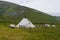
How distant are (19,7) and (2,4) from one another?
15486 mm

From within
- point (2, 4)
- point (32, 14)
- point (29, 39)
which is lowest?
point (29, 39)

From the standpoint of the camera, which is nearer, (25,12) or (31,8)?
(25,12)

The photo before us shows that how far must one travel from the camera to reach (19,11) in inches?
5674

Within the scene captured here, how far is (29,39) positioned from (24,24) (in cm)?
2205

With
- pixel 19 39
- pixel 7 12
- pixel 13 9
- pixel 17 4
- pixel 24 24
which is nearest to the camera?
pixel 19 39

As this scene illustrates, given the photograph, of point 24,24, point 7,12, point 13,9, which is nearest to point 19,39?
point 24,24

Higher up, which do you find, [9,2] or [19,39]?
[9,2]

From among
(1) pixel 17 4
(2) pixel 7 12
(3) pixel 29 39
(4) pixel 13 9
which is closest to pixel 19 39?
(3) pixel 29 39

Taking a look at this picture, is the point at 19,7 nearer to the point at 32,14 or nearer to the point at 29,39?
the point at 32,14

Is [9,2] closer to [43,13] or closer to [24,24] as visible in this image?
[43,13]

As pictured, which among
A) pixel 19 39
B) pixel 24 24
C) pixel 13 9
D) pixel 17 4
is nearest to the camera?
pixel 19 39

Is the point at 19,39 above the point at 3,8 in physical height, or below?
below

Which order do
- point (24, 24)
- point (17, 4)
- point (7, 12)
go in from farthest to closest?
point (17, 4) → point (7, 12) → point (24, 24)

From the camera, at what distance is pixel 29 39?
27.4m
